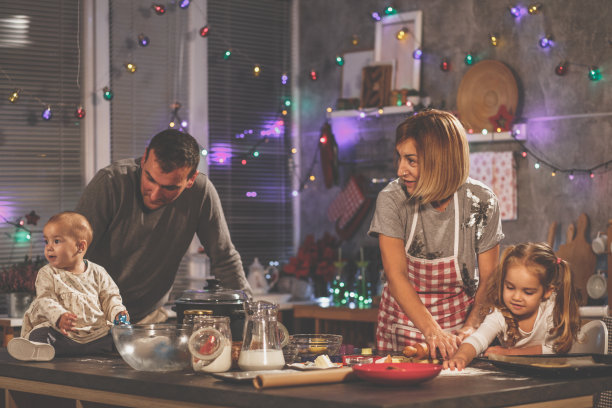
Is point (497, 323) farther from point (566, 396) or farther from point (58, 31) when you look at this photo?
point (58, 31)

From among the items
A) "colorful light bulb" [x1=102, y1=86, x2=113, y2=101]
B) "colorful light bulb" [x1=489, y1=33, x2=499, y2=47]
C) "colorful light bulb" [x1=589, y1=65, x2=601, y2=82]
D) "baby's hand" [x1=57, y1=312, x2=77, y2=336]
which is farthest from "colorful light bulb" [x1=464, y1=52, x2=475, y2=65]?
"baby's hand" [x1=57, y1=312, x2=77, y2=336]

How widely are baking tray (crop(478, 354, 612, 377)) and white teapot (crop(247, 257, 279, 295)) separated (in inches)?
129

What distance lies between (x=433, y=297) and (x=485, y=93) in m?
2.45

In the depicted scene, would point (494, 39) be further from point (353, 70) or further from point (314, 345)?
point (314, 345)

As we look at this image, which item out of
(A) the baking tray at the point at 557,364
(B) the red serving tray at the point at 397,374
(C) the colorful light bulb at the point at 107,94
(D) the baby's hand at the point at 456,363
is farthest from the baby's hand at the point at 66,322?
(C) the colorful light bulb at the point at 107,94

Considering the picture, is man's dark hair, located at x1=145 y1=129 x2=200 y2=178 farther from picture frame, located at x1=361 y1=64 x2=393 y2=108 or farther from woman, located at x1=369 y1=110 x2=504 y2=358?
picture frame, located at x1=361 y1=64 x2=393 y2=108

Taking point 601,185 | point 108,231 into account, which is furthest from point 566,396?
point 601,185

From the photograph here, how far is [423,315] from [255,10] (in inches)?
145

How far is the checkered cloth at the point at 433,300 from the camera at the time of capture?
2928 millimetres

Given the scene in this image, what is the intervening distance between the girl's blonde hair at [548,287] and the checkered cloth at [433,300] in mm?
219

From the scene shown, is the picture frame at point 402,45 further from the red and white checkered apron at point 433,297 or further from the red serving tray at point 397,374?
the red serving tray at point 397,374

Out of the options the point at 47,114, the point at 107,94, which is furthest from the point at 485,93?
the point at 47,114

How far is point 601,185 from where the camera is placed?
4738 millimetres

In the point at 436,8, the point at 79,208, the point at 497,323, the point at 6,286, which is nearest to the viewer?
the point at 497,323
